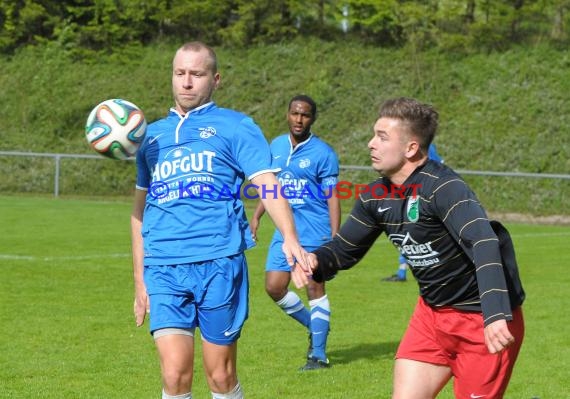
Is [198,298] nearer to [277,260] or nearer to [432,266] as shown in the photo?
[432,266]

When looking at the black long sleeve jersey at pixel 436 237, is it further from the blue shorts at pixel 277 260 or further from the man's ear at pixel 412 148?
the blue shorts at pixel 277 260

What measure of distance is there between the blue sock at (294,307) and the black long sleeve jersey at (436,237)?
3511 millimetres

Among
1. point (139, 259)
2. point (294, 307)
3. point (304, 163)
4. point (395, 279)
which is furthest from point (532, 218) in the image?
point (139, 259)

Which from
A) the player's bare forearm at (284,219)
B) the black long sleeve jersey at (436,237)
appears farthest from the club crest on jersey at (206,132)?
the black long sleeve jersey at (436,237)

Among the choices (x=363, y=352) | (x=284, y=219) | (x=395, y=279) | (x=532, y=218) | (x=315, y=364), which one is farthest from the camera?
(x=532, y=218)

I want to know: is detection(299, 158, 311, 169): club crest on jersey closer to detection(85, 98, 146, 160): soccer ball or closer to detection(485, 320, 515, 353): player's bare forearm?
detection(85, 98, 146, 160): soccer ball

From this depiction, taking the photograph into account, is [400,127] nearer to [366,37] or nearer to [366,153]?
[366,153]

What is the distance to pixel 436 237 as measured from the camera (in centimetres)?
477

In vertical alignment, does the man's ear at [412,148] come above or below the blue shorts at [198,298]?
above

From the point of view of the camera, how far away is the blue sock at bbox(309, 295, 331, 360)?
320 inches

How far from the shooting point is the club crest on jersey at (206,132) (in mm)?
5262

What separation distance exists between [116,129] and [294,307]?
3.51 metres

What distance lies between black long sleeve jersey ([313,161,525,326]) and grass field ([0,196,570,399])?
7.64ft

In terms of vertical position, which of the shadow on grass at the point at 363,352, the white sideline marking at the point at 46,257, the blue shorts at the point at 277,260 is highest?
the blue shorts at the point at 277,260
